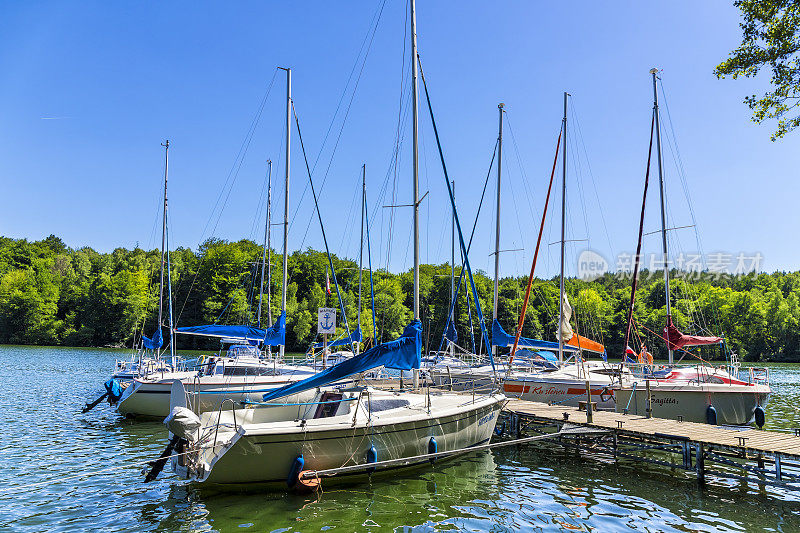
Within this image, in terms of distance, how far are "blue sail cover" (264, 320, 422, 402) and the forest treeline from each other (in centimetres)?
5465

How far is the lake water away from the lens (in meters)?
10.6

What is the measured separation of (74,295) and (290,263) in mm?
35193

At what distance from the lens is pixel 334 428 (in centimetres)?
1217

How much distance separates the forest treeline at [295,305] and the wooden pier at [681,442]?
167 feet

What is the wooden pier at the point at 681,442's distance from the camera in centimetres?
1324

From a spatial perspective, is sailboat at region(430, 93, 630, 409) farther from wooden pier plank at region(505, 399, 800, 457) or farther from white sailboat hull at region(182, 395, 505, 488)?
white sailboat hull at region(182, 395, 505, 488)

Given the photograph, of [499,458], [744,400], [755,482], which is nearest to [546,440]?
[499,458]

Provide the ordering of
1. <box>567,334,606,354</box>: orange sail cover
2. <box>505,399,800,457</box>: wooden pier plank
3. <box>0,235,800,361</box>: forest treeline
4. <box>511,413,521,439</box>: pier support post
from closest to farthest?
<box>505,399,800,457</box>: wooden pier plank, <box>511,413,521,439</box>: pier support post, <box>567,334,606,354</box>: orange sail cover, <box>0,235,800,361</box>: forest treeline

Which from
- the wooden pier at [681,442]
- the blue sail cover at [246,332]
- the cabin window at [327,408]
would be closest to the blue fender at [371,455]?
the cabin window at [327,408]

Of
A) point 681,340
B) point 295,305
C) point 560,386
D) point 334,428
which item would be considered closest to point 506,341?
point 560,386

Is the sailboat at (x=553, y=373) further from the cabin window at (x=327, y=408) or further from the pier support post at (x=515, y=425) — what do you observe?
the cabin window at (x=327, y=408)

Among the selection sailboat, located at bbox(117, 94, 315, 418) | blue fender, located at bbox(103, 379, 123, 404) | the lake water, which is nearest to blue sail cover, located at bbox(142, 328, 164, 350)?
blue fender, located at bbox(103, 379, 123, 404)

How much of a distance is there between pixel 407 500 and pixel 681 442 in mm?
9332

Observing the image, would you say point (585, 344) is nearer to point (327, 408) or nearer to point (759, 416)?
point (759, 416)
